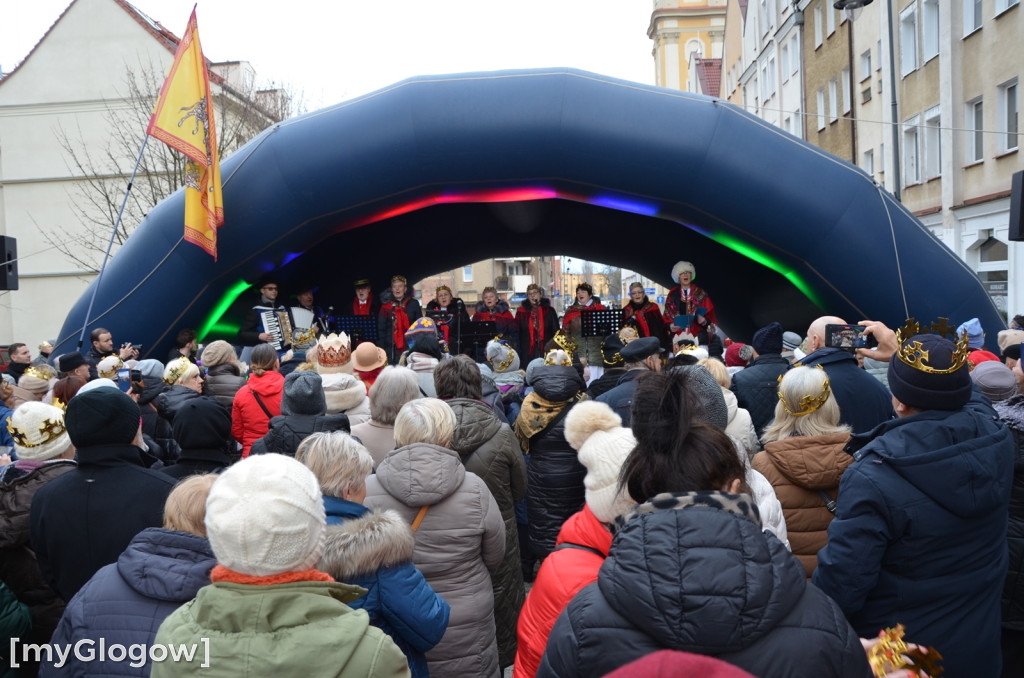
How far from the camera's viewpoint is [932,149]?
59.5 ft

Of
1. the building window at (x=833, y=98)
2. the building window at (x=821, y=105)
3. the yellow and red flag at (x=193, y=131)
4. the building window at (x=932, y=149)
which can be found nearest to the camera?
the yellow and red flag at (x=193, y=131)

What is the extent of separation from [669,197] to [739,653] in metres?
8.94

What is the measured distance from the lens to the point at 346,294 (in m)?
15.6

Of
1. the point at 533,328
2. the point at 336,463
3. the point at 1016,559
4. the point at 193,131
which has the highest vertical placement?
the point at 193,131

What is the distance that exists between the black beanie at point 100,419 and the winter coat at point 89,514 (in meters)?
0.04

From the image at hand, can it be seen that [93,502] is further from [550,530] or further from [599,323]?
[599,323]

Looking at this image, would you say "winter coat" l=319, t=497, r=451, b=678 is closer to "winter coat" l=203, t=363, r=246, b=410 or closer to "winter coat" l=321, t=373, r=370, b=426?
"winter coat" l=321, t=373, r=370, b=426

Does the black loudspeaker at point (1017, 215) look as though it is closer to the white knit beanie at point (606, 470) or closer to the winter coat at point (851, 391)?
the winter coat at point (851, 391)

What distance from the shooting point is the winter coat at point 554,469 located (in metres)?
4.75

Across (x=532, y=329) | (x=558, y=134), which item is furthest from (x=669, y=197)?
(x=532, y=329)

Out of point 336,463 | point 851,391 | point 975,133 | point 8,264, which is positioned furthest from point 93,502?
point 975,133

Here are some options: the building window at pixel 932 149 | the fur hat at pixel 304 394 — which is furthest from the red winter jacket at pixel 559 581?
the building window at pixel 932 149

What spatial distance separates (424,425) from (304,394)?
923mm

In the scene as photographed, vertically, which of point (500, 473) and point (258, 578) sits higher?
point (258, 578)
